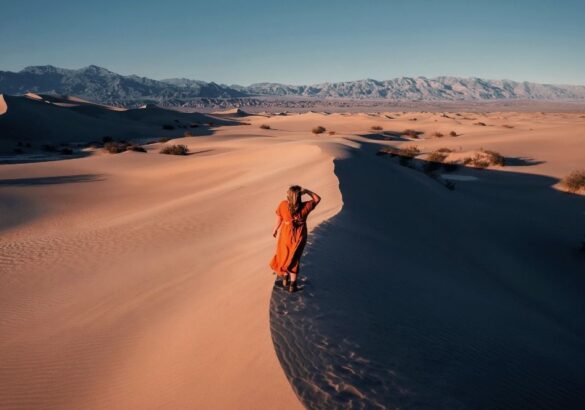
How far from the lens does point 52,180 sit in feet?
54.0

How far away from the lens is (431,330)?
4484mm

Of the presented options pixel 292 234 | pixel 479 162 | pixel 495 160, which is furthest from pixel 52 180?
pixel 495 160

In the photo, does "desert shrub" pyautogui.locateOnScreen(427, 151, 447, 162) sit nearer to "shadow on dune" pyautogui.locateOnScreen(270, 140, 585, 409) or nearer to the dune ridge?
the dune ridge

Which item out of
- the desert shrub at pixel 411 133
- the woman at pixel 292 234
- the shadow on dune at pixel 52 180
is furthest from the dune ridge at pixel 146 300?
the desert shrub at pixel 411 133

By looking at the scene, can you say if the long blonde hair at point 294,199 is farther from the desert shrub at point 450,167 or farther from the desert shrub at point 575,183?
the desert shrub at point 450,167

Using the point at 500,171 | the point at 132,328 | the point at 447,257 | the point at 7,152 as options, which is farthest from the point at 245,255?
the point at 7,152

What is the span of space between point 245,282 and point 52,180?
14.5 meters

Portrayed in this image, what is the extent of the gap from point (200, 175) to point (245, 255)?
439 inches

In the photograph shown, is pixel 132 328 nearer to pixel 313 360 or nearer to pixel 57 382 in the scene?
pixel 57 382

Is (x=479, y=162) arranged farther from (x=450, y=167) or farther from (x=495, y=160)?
(x=450, y=167)

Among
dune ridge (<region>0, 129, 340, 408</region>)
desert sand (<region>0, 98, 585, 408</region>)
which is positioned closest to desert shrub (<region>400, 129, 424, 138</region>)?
desert sand (<region>0, 98, 585, 408</region>)

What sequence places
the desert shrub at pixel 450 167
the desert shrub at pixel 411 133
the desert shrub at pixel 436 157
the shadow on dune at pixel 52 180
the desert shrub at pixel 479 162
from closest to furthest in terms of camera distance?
the shadow on dune at pixel 52 180
the desert shrub at pixel 450 167
the desert shrub at pixel 479 162
the desert shrub at pixel 436 157
the desert shrub at pixel 411 133

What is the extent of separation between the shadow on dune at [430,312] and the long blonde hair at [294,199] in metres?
0.91

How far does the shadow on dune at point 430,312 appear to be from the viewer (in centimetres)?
334
